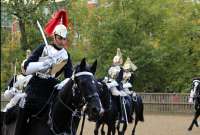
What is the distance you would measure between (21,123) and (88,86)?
6.15 ft

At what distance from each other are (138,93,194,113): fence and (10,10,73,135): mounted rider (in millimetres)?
27591

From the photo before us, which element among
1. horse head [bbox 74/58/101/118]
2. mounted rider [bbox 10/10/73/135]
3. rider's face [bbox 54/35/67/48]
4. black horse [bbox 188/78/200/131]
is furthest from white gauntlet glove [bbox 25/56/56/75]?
black horse [bbox 188/78/200/131]

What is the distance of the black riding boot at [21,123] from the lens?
987 centimetres

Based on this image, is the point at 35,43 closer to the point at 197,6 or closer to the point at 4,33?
the point at 4,33

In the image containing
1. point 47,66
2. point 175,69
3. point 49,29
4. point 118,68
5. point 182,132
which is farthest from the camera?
point 175,69

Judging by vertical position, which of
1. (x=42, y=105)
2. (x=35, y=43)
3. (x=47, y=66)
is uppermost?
(x=47, y=66)

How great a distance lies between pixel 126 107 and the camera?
20.6 metres

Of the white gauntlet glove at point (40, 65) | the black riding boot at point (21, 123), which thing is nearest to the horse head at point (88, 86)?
the white gauntlet glove at point (40, 65)

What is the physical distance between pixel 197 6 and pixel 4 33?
1508 cm

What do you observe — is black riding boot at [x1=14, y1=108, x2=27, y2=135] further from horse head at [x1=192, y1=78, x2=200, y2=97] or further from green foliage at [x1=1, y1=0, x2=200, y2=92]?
green foliage at [x1=1, y1=0, x2=200, y2=92]

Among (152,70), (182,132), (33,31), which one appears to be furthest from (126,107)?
(33,31)

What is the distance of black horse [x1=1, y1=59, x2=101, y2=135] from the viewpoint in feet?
27.8

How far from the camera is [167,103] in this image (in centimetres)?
3825

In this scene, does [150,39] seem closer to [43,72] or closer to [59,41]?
[59,41]
